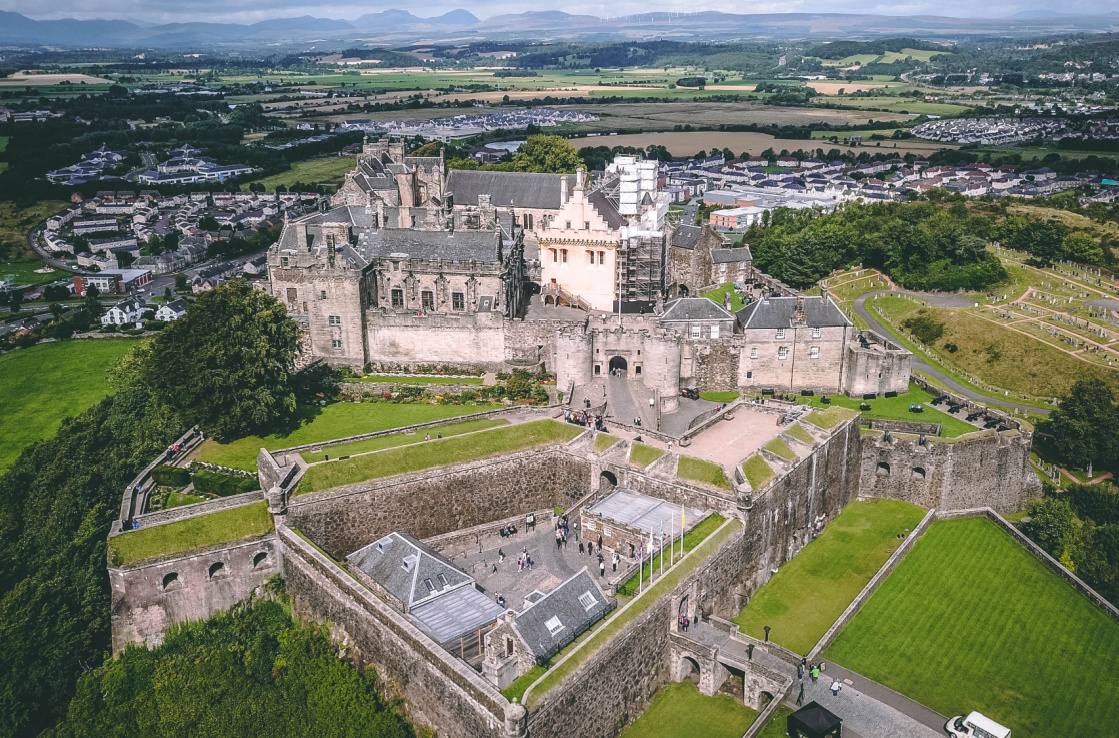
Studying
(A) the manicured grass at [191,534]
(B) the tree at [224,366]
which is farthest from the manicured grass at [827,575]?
(B) the tree at [224,366]

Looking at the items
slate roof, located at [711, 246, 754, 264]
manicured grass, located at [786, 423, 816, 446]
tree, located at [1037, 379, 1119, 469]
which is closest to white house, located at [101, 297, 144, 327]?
slate roof, located at [711, 246, 754, 264]

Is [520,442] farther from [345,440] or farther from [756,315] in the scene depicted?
[756,315]

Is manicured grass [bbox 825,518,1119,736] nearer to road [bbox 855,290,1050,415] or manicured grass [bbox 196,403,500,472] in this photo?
road [bbox 855,290,1050,415]

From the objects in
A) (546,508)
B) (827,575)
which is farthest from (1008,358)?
(546,508)

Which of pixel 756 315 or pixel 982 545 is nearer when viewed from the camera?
pixel 982 545

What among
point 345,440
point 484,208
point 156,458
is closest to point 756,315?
point 484,208

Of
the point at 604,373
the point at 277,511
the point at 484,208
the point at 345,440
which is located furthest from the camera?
the point at 484,208

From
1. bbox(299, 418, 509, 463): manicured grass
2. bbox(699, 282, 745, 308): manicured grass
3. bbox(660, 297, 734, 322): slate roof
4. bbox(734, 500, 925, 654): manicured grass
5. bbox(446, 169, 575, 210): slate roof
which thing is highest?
bbox(446, 169, 575, 210): slate roof
